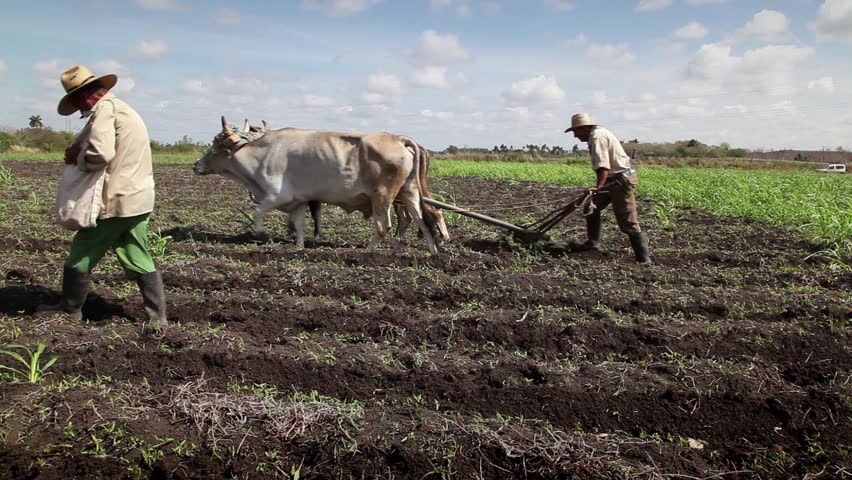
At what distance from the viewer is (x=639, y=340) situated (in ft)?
15.3

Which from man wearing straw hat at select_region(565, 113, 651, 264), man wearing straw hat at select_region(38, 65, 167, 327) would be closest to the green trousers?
man wearing straw hat at select_region(38, 65, 167, 327)

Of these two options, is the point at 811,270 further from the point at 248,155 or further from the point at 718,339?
the point at 248,155

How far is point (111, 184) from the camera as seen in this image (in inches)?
181

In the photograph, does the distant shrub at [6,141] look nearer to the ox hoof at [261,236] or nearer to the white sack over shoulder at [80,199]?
the ox hoof at [261,236]

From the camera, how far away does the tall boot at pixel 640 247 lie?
24.5ft

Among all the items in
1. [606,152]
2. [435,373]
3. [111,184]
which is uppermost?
[606,152]

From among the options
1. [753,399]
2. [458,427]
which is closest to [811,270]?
[753,399]

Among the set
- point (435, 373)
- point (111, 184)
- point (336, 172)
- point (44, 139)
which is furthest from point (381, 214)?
point (44, 139)

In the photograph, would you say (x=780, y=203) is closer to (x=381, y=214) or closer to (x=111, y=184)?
(x=381, y=214)

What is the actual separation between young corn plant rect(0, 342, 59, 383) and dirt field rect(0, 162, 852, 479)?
0.08 meters

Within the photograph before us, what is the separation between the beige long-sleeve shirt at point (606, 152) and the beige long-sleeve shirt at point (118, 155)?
4.94 meters

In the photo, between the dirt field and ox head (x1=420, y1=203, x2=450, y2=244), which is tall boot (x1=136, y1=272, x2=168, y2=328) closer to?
the dirt field

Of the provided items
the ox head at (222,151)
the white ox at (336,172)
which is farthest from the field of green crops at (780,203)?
the ox head at (222,151)

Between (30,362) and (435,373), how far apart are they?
266cm
